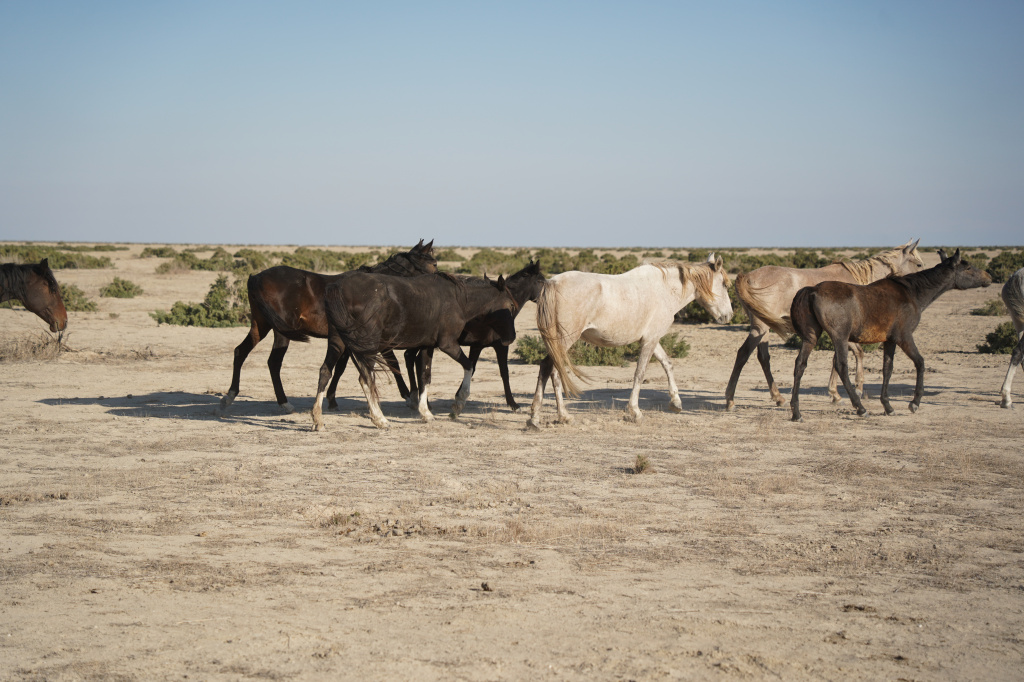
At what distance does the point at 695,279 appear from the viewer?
10891 millimetres

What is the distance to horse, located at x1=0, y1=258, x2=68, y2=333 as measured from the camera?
1189 cm

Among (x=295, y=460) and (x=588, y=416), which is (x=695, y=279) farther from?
(x=295, y=460)

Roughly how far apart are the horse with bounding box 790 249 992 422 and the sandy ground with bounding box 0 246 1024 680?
703 mm

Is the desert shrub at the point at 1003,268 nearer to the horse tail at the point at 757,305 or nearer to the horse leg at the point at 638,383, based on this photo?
the horse tail at the point at 757,305

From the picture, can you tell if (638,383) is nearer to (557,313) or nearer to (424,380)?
(557,313)

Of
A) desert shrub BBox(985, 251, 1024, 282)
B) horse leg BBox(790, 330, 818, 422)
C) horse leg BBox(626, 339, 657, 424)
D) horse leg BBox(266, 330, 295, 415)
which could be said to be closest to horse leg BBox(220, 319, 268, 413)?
horse leg BBox(266, 330, 295, 415)

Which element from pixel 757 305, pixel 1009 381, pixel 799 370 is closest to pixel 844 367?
pixel 799 370

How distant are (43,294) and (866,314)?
1164cm

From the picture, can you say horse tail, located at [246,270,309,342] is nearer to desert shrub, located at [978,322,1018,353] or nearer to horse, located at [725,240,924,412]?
horse, located at [725,240,924,412]

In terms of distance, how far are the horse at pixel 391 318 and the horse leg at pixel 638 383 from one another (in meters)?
1.92

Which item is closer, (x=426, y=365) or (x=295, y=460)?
(x=295, y=460)

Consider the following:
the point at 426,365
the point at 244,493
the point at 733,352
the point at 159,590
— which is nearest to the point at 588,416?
the point at 426,365

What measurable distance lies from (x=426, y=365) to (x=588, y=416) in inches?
87.4

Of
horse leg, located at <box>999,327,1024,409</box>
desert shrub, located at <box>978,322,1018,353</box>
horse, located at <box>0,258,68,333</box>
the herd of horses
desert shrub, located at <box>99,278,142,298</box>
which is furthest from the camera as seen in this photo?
desert shrub, located at <box>99,278,142,298</box>
